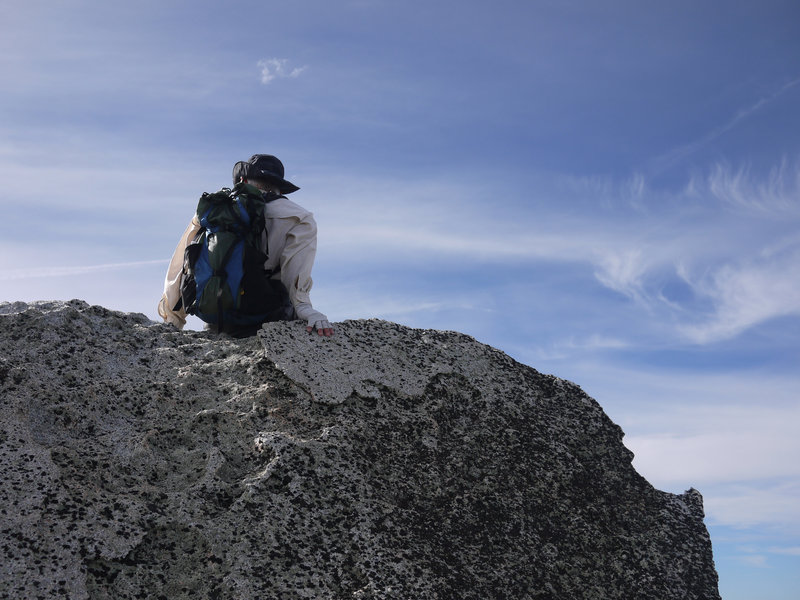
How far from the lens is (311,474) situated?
4316 mm

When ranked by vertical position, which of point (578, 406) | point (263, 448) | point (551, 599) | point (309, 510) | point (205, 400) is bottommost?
point (551, 599)

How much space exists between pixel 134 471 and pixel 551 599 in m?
2.51

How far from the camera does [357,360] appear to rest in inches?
206

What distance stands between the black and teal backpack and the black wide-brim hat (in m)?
0.37

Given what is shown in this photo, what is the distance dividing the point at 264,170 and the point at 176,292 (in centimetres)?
130

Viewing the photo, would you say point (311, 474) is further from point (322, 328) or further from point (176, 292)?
point (176, 292)

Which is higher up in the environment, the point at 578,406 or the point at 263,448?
the point at 578,406

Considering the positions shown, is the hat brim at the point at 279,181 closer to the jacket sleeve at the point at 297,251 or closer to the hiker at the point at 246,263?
the hiker at the point at 246,263

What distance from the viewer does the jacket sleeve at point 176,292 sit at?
253 inches

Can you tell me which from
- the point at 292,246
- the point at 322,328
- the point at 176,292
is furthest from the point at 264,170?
the point at 322,328

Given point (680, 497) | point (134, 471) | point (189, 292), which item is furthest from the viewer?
point (189, 292)

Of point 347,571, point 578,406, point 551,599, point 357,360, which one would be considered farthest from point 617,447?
point 347,571

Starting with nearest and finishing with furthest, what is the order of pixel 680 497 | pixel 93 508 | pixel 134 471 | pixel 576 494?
pixel 93 508 < pixel 134 471 < pixel 576 494 < pixel 680 497

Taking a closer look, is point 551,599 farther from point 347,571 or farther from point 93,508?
point 93,508
